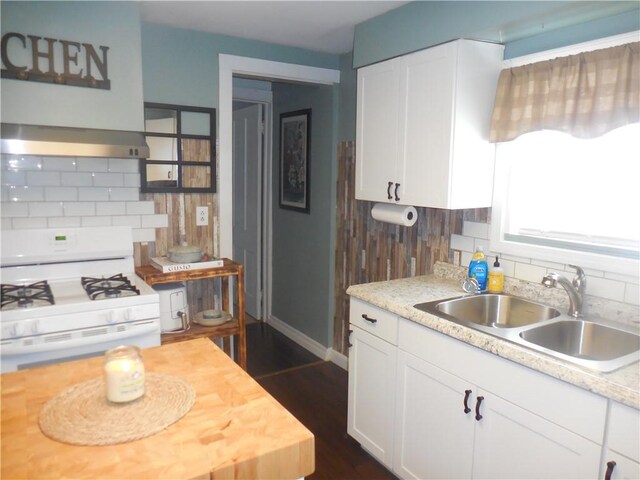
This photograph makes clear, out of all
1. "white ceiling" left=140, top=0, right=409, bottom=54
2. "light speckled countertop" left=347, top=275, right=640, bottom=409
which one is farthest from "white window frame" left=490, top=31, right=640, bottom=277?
"white ceiling" left=140, top=0, right=409, bottom=54

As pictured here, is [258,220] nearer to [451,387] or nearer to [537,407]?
[451,387]

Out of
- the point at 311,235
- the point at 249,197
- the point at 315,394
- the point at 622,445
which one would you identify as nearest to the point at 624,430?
the point at 622,445

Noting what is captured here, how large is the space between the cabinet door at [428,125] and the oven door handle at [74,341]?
55.9 inches

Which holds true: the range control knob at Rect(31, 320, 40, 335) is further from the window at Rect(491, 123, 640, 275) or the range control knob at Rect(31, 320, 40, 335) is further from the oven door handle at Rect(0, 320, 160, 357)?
the window at Rect(491, 123, 640, 275)

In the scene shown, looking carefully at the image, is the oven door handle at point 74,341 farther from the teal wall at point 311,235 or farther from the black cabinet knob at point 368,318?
the teal wall at point 311,235

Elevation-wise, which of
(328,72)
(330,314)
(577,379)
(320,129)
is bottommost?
A: (330,314)

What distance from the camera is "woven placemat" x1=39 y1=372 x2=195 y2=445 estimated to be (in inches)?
40.4

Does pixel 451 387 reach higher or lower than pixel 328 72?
lower

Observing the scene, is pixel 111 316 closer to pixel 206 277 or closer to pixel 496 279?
pixel 206 277

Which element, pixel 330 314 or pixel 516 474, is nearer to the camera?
pixel 516 474

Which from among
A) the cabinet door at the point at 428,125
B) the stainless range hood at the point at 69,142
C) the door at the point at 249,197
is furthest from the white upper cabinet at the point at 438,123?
the door at the point at 249,197

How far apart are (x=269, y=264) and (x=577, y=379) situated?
10.6ft

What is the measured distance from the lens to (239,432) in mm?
1050

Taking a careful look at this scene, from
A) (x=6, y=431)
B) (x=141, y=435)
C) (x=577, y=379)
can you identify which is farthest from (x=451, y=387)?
(x=6, y=431)
